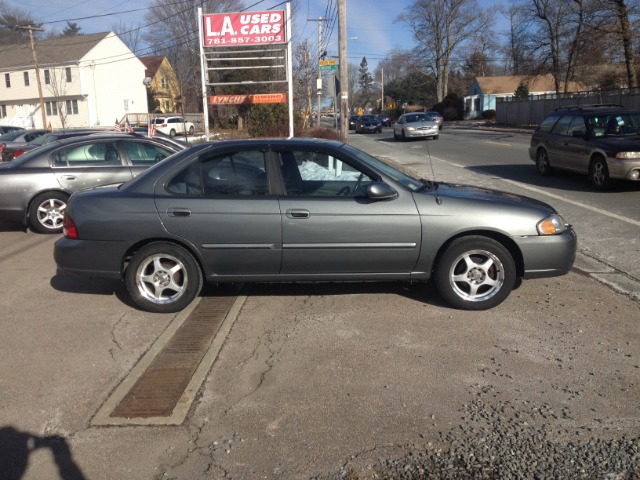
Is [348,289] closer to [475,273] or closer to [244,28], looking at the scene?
[475,273]

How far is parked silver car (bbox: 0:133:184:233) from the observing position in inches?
357

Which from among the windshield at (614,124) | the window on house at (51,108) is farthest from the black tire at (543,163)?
the window on house at (51,108)

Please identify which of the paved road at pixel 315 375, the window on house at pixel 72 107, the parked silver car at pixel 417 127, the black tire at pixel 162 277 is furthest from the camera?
the window on house at pixel 72 107

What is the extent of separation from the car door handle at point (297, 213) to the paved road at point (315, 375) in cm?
90

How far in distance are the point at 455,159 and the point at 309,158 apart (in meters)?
15.7

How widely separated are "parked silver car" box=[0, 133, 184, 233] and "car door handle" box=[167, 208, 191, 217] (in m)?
4.59

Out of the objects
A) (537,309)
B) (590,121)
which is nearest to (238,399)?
(537,309)

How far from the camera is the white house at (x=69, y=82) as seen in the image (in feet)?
176

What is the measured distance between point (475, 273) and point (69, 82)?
56203mm

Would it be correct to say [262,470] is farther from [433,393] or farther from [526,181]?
[526,181]

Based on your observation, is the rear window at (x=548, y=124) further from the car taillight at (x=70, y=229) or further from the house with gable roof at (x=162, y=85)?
the house with gable roof at (x=162, y=85)

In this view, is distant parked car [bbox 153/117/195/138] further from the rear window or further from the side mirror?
the side mirror


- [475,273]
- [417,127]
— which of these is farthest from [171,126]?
[475,273]

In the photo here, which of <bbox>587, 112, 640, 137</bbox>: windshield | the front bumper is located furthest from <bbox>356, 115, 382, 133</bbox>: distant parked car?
the front bumper
